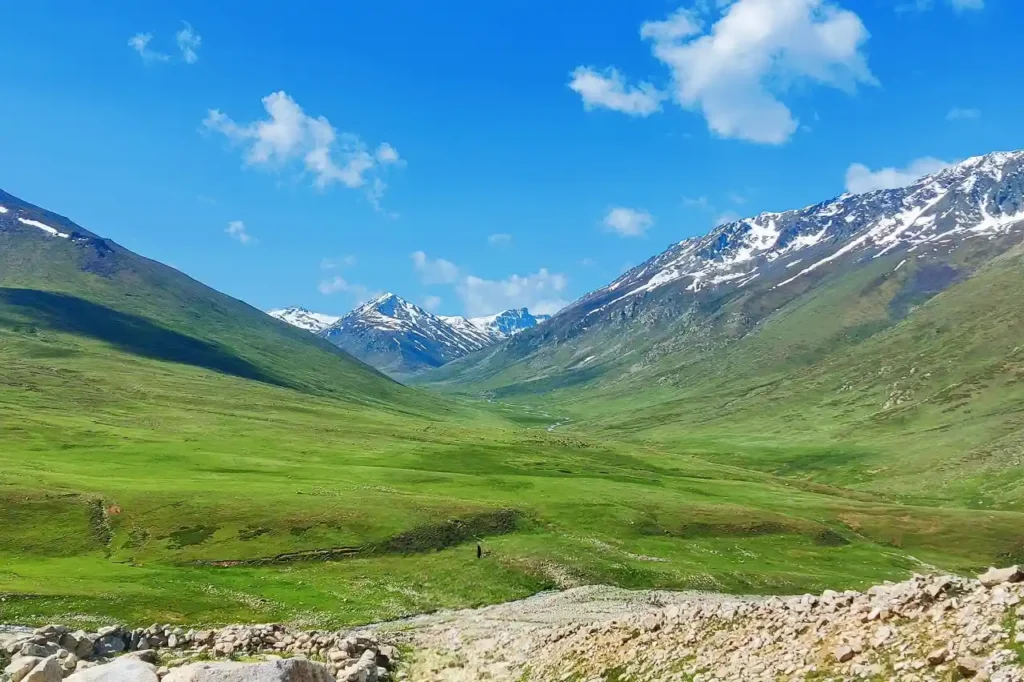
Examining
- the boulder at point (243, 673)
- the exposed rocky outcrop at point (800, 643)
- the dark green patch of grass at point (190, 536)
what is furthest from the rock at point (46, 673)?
the dark green patch of grass at point (190, 536)

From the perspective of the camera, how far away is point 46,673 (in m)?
28.3

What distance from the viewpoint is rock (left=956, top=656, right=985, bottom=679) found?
2088 centimetres

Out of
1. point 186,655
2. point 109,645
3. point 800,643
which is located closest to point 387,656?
point 186,655

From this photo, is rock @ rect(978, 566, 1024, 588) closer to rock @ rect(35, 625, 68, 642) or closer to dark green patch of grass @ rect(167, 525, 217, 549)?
rock @ rect(35, 625, 68, 642)

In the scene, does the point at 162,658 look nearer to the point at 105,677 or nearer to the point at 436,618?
the point at 105,677

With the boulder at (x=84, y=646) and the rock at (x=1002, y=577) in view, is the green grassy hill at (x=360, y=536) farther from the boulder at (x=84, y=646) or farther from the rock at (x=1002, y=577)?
the rock at (x=1002, y=577)

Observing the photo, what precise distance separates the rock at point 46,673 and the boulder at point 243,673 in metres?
6.27

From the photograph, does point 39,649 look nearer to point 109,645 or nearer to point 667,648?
point 109,645

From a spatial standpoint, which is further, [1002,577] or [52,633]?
[52,633]

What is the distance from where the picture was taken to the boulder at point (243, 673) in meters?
24.9

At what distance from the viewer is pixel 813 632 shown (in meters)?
27.9

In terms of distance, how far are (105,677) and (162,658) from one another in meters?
14.3

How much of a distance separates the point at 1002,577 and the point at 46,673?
1432 inches

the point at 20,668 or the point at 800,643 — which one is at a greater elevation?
the point at 800,643
